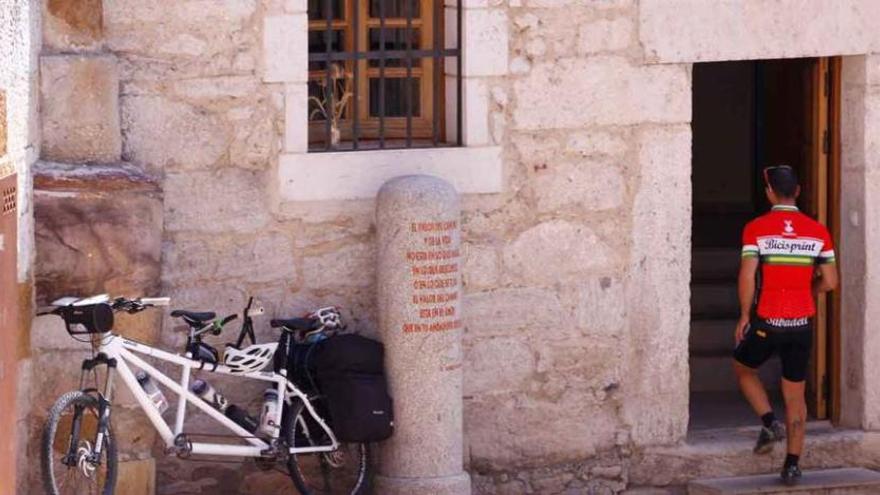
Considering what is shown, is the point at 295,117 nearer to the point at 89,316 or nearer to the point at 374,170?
the point at 374,170

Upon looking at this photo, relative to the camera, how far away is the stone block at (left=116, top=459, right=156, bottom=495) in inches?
319

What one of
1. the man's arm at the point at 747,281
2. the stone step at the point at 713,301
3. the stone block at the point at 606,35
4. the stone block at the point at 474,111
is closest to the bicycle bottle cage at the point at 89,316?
the stone block at the point at 474,111

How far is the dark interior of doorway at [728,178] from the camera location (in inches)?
411

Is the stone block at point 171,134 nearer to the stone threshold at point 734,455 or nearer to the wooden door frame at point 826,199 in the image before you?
the stone threshold at point 734,455

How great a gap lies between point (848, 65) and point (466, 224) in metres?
2.21

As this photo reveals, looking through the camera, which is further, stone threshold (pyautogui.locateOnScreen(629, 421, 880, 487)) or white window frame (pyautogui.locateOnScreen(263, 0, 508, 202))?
stone threshold (pyautogui.locateOnScreen(629, 421, 880, 487))

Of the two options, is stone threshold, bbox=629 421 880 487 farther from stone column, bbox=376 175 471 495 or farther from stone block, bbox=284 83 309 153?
stone block, bbox=284 83 309 153

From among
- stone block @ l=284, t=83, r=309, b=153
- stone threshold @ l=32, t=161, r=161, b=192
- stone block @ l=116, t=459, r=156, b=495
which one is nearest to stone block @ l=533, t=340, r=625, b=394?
stone block @ l=284, t=83, r=309, b=153

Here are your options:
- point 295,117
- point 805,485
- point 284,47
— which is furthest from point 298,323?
point 805,485

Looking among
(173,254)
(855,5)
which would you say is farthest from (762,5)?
(173,254)

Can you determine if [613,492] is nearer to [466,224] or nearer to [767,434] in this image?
[767,434]

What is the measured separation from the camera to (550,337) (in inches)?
354

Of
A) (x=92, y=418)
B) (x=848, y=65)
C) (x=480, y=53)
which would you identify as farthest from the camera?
(x=848, y=65)

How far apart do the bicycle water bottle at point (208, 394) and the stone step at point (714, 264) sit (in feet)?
13.7
